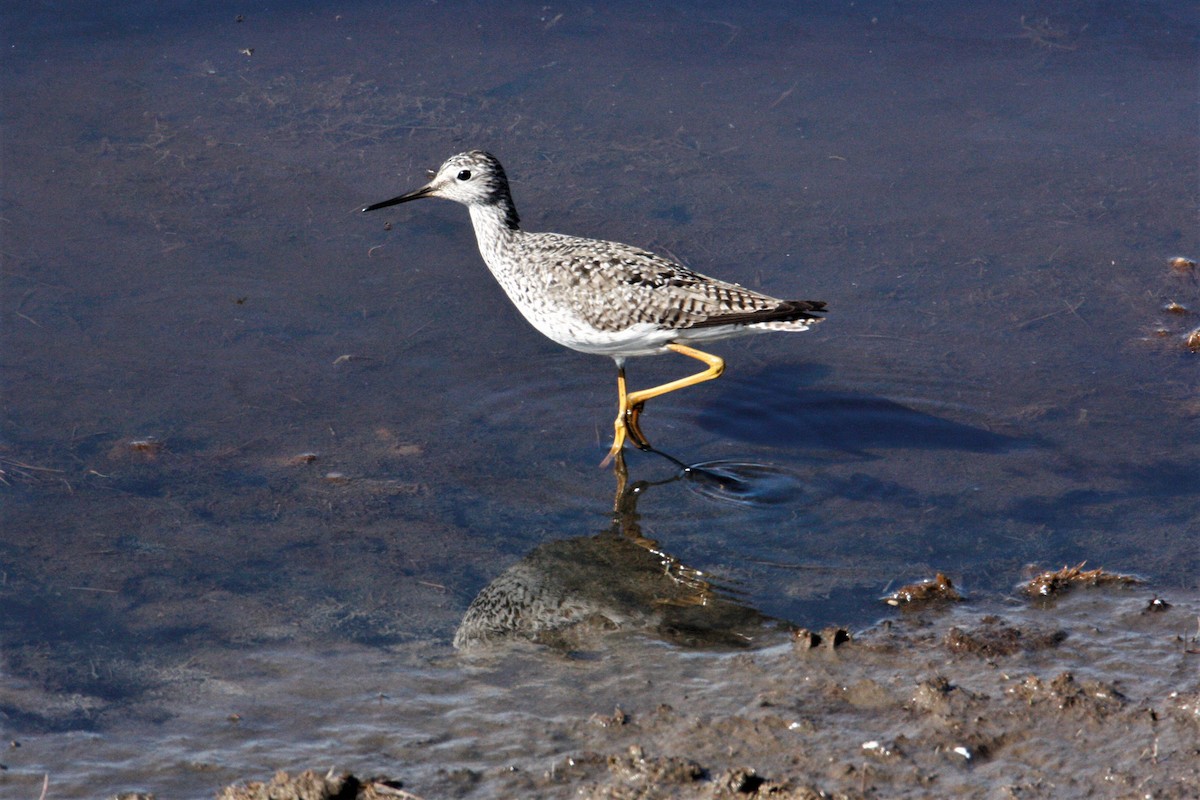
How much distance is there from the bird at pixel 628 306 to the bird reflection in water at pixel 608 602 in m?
0.92

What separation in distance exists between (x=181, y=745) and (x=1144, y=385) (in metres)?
6.08

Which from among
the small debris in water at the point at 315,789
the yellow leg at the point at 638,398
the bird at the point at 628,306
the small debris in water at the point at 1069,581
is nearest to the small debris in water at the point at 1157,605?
the small debris in water at the point at 1069,581

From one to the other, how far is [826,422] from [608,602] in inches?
87.7

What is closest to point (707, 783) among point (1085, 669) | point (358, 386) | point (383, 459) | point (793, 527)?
point (1085, 669)

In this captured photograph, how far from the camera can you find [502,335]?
8.39 meters

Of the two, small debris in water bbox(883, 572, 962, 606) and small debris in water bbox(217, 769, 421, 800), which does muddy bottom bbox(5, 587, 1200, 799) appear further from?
small debris in water bbox(883, 572, 962, 606)

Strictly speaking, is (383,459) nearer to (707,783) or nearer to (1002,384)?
(707,783)

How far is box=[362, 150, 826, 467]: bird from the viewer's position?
7.14 metres

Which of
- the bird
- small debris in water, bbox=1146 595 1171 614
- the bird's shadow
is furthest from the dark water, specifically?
the bird

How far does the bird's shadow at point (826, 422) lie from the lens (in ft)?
24.5

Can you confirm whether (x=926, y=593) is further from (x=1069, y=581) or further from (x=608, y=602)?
(x=608, y=602)

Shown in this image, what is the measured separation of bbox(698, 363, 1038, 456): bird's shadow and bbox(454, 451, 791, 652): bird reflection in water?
1.31 metres

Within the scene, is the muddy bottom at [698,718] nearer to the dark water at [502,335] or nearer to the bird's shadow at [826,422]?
the dark water at [502,335]

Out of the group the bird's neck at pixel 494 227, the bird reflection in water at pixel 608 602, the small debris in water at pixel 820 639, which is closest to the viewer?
the small debris in water at pixel 820 639
